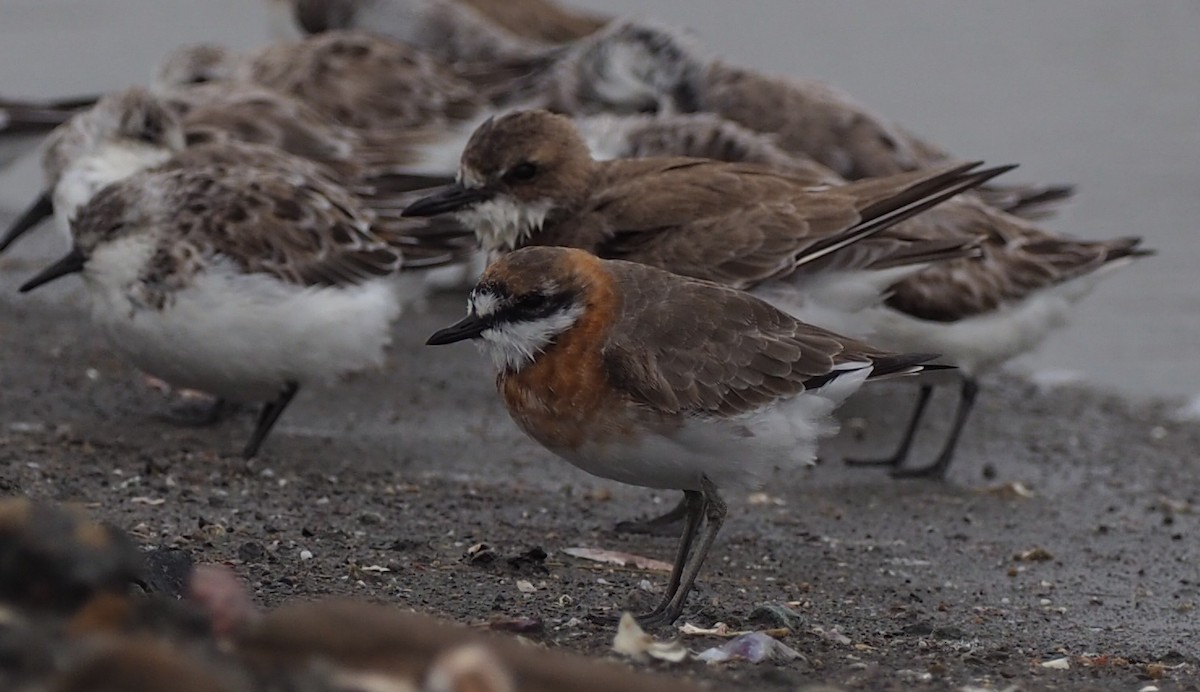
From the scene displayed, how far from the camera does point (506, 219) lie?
7535 millimetres

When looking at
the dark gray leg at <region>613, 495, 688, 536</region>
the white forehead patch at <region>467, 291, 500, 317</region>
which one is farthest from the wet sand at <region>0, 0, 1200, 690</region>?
the white forehead patch at <region>467, 291, 500, 317</region>

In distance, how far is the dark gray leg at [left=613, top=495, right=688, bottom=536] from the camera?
7.10 metres

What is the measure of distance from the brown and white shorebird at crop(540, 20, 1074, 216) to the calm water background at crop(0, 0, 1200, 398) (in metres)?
1.94

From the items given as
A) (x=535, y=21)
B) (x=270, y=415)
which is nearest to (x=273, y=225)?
(x=270, y=415)

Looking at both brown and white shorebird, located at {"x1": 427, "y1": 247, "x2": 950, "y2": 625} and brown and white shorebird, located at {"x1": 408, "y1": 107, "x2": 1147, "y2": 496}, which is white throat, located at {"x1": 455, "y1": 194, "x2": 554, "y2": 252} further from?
brown and white shorebird, located at {"x1": 427, "y1": 247, "x2": 950, "y2": 625}

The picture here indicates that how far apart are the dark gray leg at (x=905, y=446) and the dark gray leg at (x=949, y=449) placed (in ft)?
0.27

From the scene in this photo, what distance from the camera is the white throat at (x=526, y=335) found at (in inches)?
217

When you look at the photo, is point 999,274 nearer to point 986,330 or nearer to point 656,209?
point 986,330

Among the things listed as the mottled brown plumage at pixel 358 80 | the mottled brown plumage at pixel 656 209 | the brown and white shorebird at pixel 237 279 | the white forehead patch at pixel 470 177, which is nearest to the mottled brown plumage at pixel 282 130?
the mottled brown plumage at pixel 358 80

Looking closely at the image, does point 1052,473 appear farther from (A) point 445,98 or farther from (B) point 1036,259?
(A) point 445,98

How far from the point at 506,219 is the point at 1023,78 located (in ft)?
35.1

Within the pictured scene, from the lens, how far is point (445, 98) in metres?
12.7

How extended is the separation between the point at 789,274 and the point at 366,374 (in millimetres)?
3078

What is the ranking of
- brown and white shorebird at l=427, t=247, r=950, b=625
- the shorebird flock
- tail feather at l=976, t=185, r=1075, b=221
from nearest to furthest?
brown and white shorebird at l=427, t=247, r=950, b=625, the shorebird flock, tail feather at l=976, t=185, r=1075, b=221
